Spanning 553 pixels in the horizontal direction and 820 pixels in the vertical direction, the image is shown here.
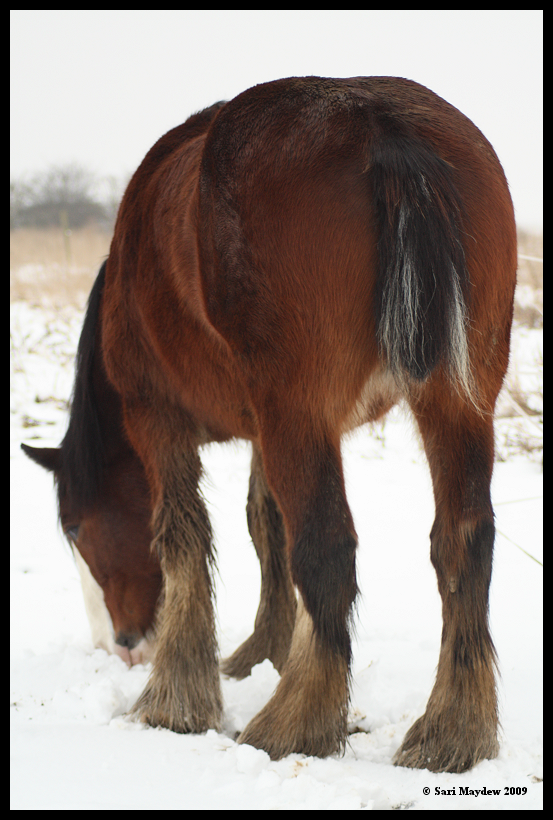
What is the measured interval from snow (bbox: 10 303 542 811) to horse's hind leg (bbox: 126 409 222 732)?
0.11 meters

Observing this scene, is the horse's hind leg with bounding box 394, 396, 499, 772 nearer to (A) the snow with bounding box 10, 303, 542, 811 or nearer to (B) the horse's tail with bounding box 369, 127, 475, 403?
(A) the snow with bounding box 10, 303, 542, 811

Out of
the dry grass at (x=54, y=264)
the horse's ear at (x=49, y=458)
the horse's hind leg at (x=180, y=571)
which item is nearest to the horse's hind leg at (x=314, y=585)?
the horse's hind leg at (x=180, y=571)

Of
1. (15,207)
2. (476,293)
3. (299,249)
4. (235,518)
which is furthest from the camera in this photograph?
(15,207)

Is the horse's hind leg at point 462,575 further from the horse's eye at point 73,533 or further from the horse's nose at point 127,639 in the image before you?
the horse's eye at point 73,533

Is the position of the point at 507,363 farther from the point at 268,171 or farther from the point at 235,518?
the point at 235,518

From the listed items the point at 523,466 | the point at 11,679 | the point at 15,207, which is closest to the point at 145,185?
the point at 11,679

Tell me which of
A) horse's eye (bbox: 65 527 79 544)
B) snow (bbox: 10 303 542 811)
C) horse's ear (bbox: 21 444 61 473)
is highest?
horse's ear (bbox: 21 444 61 473)

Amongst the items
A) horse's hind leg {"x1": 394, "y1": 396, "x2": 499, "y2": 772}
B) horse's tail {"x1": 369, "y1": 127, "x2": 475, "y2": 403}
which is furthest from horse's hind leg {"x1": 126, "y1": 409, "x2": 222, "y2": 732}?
horse's tail {"x1": 369, "y1": 127, "x2": 475, "y2": 403}

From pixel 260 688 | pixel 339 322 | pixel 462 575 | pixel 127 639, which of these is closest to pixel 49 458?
pixel 127 639

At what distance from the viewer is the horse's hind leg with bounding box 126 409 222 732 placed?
8.61 ft

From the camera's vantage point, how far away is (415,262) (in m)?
1.95

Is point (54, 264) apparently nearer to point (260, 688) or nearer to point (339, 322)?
point (260, 688)

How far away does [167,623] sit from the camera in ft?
8.98

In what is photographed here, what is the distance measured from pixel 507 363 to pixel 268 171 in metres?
1.09
